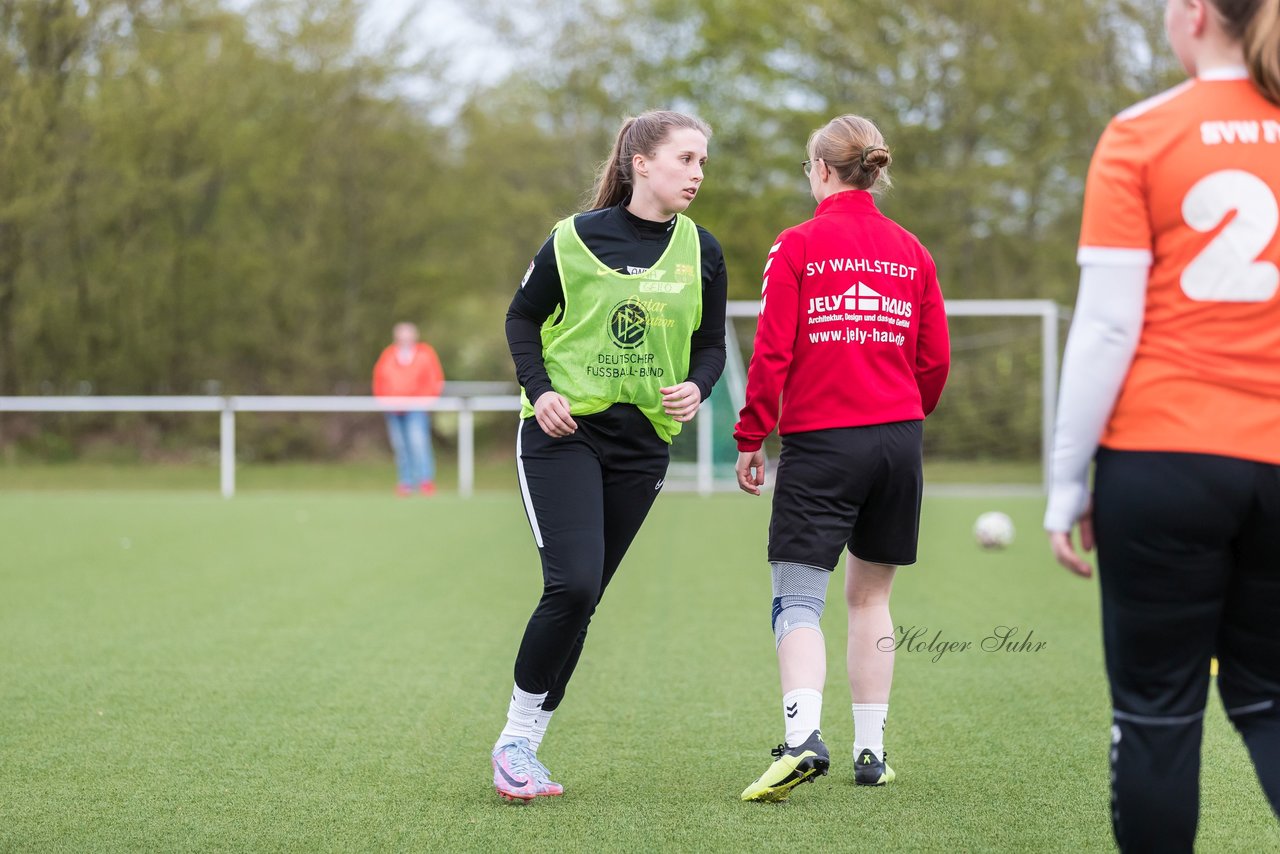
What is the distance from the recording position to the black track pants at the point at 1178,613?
218cm

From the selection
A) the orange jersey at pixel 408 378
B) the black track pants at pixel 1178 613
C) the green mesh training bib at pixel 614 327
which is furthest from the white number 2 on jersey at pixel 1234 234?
the orange jersey at pixel 408 378

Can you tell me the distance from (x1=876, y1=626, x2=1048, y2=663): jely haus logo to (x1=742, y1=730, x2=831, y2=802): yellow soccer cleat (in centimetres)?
224

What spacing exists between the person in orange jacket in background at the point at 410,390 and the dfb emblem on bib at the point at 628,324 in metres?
12.0

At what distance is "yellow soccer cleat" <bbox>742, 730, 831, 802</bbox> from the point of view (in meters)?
3.46

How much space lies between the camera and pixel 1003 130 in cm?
2248

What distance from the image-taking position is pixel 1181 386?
7.23 ft

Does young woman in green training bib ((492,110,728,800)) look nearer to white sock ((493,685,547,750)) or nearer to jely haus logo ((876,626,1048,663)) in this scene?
white sock ((493,685,547,750))

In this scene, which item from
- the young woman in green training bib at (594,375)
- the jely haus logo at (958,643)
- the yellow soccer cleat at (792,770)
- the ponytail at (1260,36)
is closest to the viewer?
the ponytail at (1260,36)

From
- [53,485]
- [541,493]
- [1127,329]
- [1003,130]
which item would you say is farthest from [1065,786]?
[1003,130]

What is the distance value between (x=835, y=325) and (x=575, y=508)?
0.80 m

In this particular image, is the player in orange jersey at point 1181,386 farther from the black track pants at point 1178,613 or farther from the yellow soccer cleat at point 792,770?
the yellow soccer cleat at point 792,770

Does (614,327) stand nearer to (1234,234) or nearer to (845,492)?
(845,492)

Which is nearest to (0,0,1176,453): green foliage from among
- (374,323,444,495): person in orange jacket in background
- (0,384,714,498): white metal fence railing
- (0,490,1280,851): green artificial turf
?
(0,384,714,498): white metal fence railing

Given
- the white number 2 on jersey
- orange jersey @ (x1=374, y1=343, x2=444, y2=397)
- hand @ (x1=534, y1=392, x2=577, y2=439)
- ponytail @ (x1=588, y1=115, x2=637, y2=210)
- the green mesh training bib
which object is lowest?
orange jersey @ (x1=374, y1=343, x2=444, y2=397)
